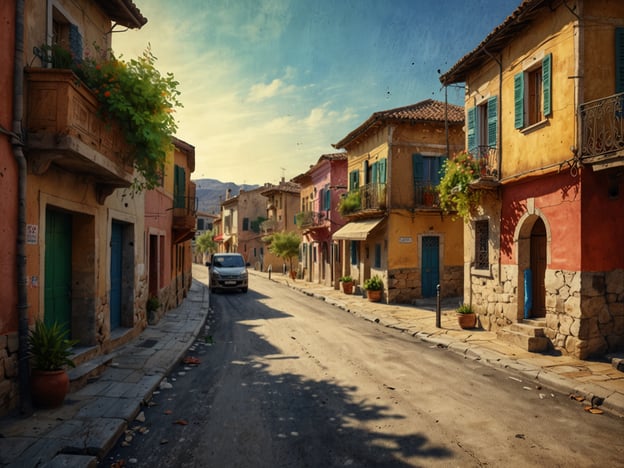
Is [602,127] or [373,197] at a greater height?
[602,127]

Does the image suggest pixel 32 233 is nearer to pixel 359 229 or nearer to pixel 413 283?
pixel 413 283

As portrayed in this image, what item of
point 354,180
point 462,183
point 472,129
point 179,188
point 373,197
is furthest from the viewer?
point 354,180

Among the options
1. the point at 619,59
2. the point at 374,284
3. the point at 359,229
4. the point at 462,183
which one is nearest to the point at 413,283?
the point at 374,284

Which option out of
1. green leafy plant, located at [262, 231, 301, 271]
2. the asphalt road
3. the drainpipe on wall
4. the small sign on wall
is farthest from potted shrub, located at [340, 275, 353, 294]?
the drainpipe on wall

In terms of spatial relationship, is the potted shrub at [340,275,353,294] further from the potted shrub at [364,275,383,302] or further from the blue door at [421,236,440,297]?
the blue door at [421,236,440,297]

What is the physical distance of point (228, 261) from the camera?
82.2ft

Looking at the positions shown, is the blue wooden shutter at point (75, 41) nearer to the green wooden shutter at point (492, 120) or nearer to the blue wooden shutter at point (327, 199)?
the green wooden shutter at point (492, 120)

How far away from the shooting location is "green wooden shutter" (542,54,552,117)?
382 inches

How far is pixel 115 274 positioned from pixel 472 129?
421 inches

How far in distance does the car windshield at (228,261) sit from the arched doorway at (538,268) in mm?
16620

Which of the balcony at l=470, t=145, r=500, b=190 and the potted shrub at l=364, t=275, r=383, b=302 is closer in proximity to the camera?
the balcony at l=470, t=145, r=500, b=190

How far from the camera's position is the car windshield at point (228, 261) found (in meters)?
24.7

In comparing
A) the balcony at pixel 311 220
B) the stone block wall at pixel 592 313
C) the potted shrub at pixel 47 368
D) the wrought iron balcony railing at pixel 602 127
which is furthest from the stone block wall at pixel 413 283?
the potted shrub at pixel 47 368

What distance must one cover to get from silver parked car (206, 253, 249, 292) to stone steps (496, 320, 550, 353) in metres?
15.3
